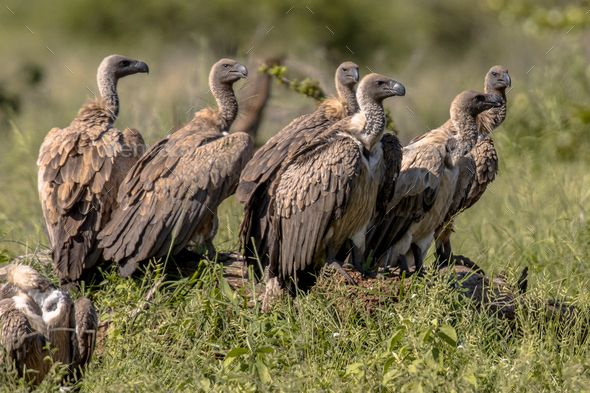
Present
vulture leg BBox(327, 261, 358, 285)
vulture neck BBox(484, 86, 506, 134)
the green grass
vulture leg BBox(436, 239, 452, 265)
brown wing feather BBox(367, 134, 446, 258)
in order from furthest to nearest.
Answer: vulture neck BBox(484, 86, 506, 134)
vulture leg BBox(436, 239, 452, 265)
brown wing feather BBox(367, 134, 446, 258)
vulture leg BBox(327, 261, 358, 285)
the green grass

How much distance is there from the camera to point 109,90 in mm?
8594

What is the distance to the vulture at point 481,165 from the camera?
795 centimetres

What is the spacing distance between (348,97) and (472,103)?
763 millimetres

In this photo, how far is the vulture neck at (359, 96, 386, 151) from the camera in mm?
7188

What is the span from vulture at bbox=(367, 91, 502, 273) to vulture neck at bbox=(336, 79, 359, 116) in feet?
1.36

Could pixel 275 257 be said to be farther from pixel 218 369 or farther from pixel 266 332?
pixel 218 369

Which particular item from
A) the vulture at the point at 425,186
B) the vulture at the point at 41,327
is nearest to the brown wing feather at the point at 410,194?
the vulture at the point at 425,186

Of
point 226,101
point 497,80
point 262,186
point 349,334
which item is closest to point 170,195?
point 262,186

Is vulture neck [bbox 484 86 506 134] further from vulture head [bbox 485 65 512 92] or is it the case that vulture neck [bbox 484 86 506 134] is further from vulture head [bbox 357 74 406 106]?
vulture head [bbox 357 74 406 106]

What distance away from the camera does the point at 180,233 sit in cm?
743

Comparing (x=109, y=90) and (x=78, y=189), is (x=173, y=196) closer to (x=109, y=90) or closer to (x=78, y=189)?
(x=78, y=189)

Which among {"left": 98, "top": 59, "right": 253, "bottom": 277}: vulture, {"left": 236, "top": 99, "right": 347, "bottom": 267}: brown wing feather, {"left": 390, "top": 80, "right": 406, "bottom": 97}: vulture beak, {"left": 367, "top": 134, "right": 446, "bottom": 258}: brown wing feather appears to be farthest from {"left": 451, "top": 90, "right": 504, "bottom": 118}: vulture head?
{"left": 98, "top": 59, "right": 253, "bottom": 277}: vulture

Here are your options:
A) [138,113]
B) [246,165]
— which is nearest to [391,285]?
[246,165]

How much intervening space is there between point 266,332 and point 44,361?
4.04 feet
